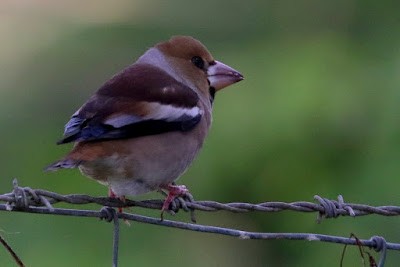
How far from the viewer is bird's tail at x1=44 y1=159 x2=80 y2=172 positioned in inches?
189

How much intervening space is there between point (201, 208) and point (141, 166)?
2.14ft

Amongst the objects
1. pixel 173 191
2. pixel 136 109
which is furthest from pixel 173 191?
pixel 136 109

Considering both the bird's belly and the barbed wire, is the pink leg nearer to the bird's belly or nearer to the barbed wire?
the bird's belly

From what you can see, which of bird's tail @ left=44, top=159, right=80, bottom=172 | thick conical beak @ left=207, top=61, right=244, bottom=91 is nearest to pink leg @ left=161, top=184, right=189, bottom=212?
bird's tail @ left=44, top=159, right=80, bottom=172

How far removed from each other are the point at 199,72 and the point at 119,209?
1.29m

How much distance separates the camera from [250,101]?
41.4 feet

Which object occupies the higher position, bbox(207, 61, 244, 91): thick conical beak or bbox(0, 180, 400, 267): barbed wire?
bbox(207, 61, 244, 91): thick conical beak

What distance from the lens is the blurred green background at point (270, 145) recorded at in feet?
33.6

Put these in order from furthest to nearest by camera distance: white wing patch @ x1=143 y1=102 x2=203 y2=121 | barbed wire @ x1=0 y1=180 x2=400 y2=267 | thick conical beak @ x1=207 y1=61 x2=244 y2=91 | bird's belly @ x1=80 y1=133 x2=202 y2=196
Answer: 1. thick conical beak @ x1=207 y1=61 x2=244 y2=91
2. white wing patch @ x1=143 y1=102 x2=203 y2=121
3. bird's belly @ x1=80 y1=133 x2=202 y2=196
4. barbed wire @ x1=0 y1=180 x2=400 y2=267

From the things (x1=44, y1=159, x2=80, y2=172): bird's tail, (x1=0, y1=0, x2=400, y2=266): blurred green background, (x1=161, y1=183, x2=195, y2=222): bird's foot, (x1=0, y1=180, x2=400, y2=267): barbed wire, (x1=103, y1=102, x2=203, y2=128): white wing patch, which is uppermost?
(x1=103, y1=102, x2=203, y2=128): white wing patch

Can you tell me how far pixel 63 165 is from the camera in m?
4.90

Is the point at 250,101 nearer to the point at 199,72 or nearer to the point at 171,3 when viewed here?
the point at 199,72

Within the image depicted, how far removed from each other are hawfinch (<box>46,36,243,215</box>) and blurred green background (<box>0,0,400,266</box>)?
3729 millimetres

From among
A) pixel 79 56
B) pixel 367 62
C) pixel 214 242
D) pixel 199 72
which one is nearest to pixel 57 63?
pixel 79 56
